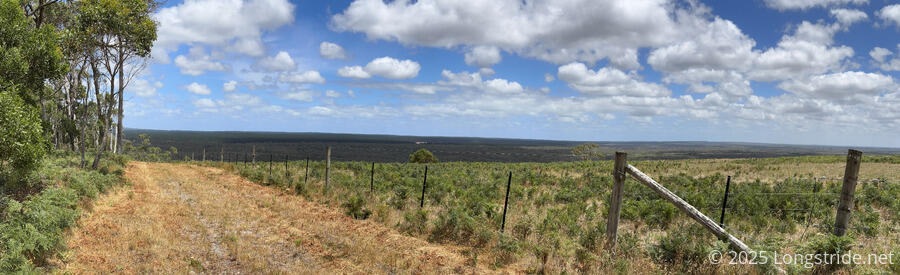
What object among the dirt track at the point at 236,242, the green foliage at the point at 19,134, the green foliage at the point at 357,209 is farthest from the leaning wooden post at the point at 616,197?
the green foliage at the point at 19,134

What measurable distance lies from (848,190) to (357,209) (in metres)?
11.7

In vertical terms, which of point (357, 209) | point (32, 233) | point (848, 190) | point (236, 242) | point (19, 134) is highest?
point (848, 190)

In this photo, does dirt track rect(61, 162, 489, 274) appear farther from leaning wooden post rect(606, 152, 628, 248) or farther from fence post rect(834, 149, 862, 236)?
fence post rect(834, 149, 862, 236)

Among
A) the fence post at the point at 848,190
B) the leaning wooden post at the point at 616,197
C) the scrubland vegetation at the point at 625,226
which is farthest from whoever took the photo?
the leaning wooden post at the point at 616,197

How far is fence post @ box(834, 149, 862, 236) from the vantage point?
606cm

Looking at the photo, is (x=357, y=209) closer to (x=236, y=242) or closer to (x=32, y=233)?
(x=236, y=242)

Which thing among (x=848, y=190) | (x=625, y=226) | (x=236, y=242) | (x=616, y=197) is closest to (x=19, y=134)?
(x=236, y=242)

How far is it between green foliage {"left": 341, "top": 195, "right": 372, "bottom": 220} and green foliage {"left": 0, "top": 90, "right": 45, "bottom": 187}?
7.95 meters

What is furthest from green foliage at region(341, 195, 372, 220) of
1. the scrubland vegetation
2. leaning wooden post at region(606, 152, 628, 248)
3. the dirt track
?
leaning wooden post at region(606, 152, 628, 248)

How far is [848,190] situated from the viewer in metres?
6.09

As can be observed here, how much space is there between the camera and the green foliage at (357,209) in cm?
1273

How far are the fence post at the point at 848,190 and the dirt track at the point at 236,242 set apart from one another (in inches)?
246

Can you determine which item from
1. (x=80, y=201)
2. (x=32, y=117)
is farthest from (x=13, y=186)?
(x=32, y=117)

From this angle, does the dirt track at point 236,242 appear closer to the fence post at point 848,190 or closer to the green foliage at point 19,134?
the green foliage at point 19,134
